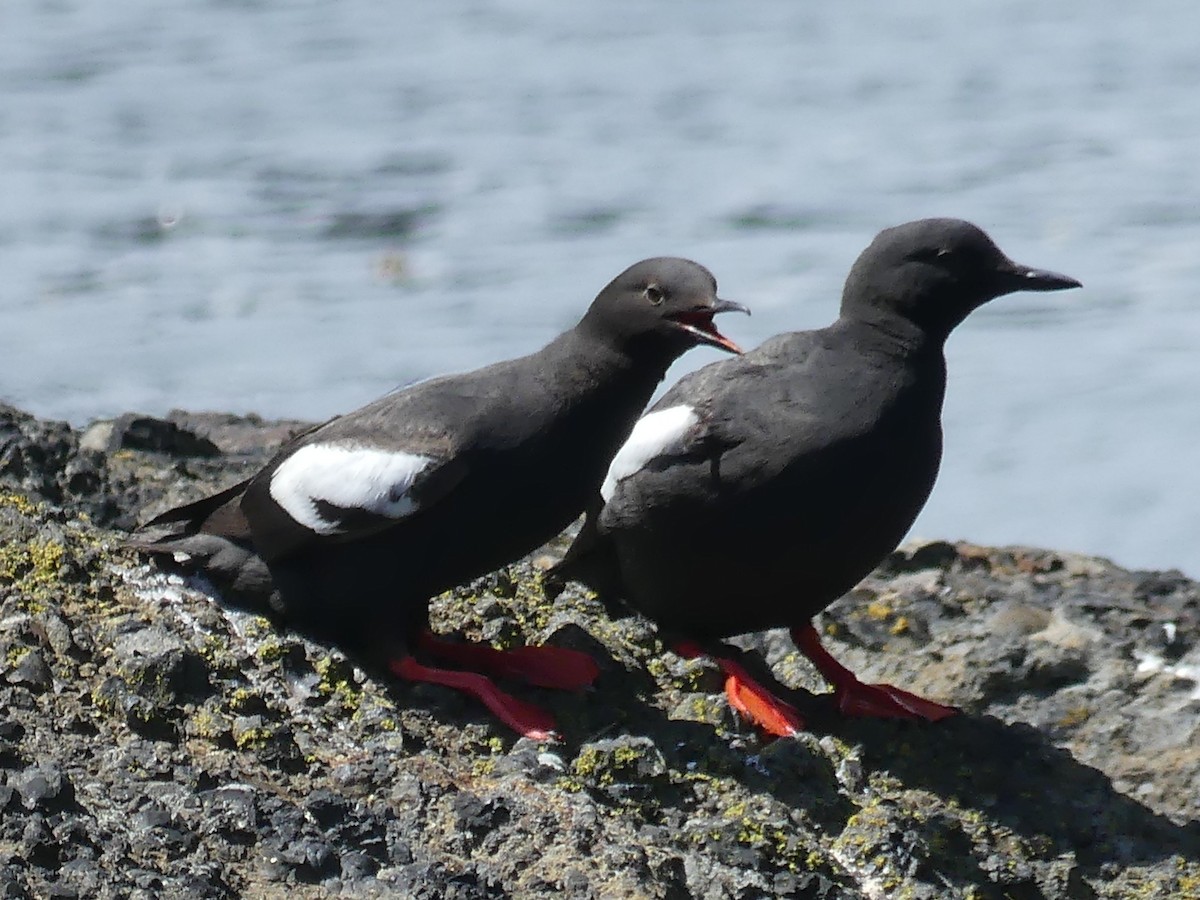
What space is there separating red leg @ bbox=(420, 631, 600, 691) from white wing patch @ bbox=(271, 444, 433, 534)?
0.43 meters

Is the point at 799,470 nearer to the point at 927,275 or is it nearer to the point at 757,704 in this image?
the point at 757,704

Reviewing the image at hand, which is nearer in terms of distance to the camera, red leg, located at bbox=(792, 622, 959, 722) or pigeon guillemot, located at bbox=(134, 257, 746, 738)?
pigeon guillemot, located at bbox=(134, 257, 746, 738)

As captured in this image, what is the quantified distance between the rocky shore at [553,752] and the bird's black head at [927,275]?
1.01m

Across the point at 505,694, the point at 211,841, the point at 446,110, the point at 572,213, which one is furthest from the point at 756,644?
the point at 446,110

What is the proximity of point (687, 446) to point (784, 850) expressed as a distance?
129 cm

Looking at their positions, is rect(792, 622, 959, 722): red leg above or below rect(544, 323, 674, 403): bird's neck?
below

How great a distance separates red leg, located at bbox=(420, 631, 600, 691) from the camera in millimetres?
4508

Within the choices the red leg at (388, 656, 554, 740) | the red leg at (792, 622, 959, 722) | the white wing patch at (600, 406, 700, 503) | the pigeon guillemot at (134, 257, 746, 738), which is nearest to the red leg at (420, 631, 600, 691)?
the pigeon guillemot at (134, 257, 746, 738)

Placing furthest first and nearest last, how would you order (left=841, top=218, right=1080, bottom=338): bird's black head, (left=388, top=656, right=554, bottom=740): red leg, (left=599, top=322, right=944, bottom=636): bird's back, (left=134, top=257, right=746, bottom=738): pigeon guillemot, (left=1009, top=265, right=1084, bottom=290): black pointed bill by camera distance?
1. (left=1009, top=265, right=1084, bottom=290): black pointed bill
2. (left=841, top=218, right=1080, bottom=338): bird's black head
3. (left=599, top=322, right=944, bottom=636): bird's back
4. (left=134, top=257, right=746, bottom=738): pigeon guillemot
5. (left=388, top=656, right=554, bottom=740): red leg

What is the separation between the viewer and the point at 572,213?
1260cm

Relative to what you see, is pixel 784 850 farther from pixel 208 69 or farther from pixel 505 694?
pixel 208 69

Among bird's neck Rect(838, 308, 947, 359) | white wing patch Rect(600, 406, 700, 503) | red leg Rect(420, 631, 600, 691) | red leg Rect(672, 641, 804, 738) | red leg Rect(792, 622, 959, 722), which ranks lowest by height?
red leg Rect(792, 622, 959, 722)

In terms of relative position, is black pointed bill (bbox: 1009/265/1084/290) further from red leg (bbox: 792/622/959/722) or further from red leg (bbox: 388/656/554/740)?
red leg (bbox: 388/656/554/740)

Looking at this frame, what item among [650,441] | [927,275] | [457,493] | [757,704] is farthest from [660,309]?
[757,704]
